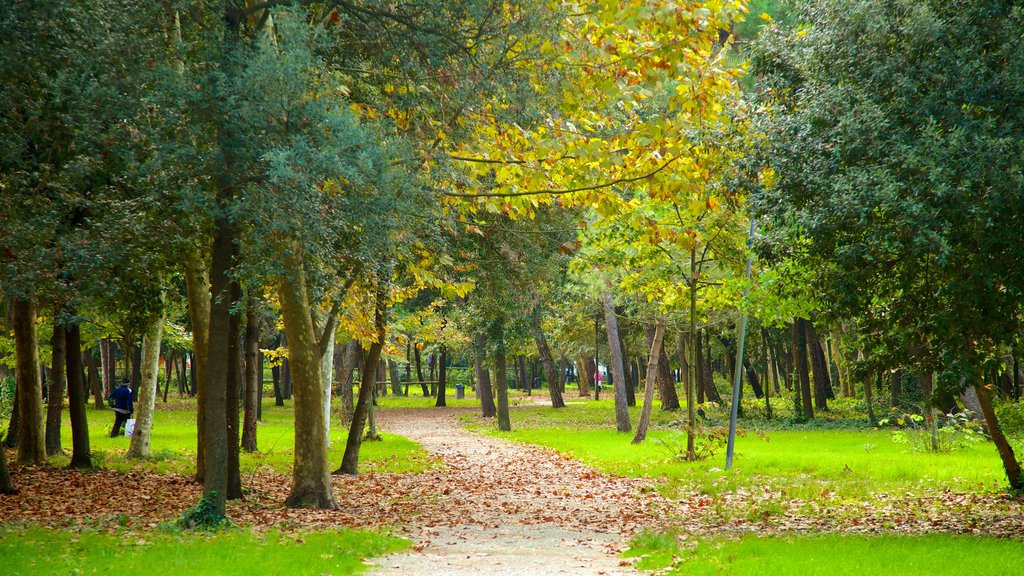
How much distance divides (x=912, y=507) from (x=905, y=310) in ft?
12.0

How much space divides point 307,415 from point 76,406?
644 centimetres

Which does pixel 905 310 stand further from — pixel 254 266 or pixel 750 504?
pixel 254 266

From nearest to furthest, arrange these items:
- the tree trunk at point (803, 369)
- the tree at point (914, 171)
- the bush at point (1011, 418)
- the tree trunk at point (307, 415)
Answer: the tree at point (914, 171) → the tree trunk at point (307, 415) → the bush at point (1011, 418) → the tree trunk at point (803, 369)

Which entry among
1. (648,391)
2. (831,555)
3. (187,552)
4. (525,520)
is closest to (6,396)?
(648,391)

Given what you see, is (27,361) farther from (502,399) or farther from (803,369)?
(803,369)

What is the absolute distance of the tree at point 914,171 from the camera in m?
7.73

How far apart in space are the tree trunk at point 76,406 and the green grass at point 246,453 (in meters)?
0.64

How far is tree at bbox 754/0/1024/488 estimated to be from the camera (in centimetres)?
773

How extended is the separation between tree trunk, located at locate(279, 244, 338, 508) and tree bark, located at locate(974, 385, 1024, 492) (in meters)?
8.24

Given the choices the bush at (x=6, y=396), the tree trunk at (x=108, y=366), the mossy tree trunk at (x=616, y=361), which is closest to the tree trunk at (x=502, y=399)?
the mossy tree trunk at (x=616, y=361)

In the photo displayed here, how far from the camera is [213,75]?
831 cm

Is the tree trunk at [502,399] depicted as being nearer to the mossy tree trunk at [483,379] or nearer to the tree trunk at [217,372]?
the mossy tree trunk at [483,379]

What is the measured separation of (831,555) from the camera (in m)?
8.01

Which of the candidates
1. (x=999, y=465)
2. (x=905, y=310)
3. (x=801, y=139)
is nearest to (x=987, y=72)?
(x=801, y=139)
